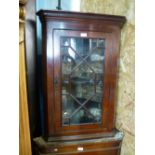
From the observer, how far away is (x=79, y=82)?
1.81 meters

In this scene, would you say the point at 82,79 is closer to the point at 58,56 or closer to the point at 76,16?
the point at 58,56

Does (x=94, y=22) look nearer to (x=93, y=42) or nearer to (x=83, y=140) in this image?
(x=93, y=42)

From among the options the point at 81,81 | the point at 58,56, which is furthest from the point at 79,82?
the point at 58,56

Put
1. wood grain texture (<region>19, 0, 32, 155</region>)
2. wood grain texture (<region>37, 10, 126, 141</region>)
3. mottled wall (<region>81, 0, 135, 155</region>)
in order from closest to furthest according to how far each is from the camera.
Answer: wood grain texture (<region>19, 0, 32, 155</region>)
wood grain texture (<region>37, 10, 126, 141</region>)
mottled wall (<region>81, 0, 135, 155</region>)

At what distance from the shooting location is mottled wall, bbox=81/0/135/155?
1756mm

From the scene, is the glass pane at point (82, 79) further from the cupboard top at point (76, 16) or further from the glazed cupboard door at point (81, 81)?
the cupboard top at point (76, 16)

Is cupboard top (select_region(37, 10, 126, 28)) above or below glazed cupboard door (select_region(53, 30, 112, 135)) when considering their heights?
above

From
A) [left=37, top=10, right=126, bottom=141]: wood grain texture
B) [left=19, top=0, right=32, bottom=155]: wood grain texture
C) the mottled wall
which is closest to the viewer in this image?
[left=19, top=0, right=32, bottom=155]: wood grain texture

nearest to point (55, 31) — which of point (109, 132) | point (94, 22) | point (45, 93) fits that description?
point (94, 22)

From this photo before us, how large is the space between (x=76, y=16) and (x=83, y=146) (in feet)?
3.50

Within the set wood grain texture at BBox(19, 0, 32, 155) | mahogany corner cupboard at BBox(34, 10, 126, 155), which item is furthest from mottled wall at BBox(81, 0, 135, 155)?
wood grain texture at BBox(19, 0, 32, 155)

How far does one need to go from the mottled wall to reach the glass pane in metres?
0.20

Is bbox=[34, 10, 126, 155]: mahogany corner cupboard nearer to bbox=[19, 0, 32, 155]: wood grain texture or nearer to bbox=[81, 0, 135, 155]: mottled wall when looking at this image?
bbox=[81, 0, 135, 155]: mottled wall
